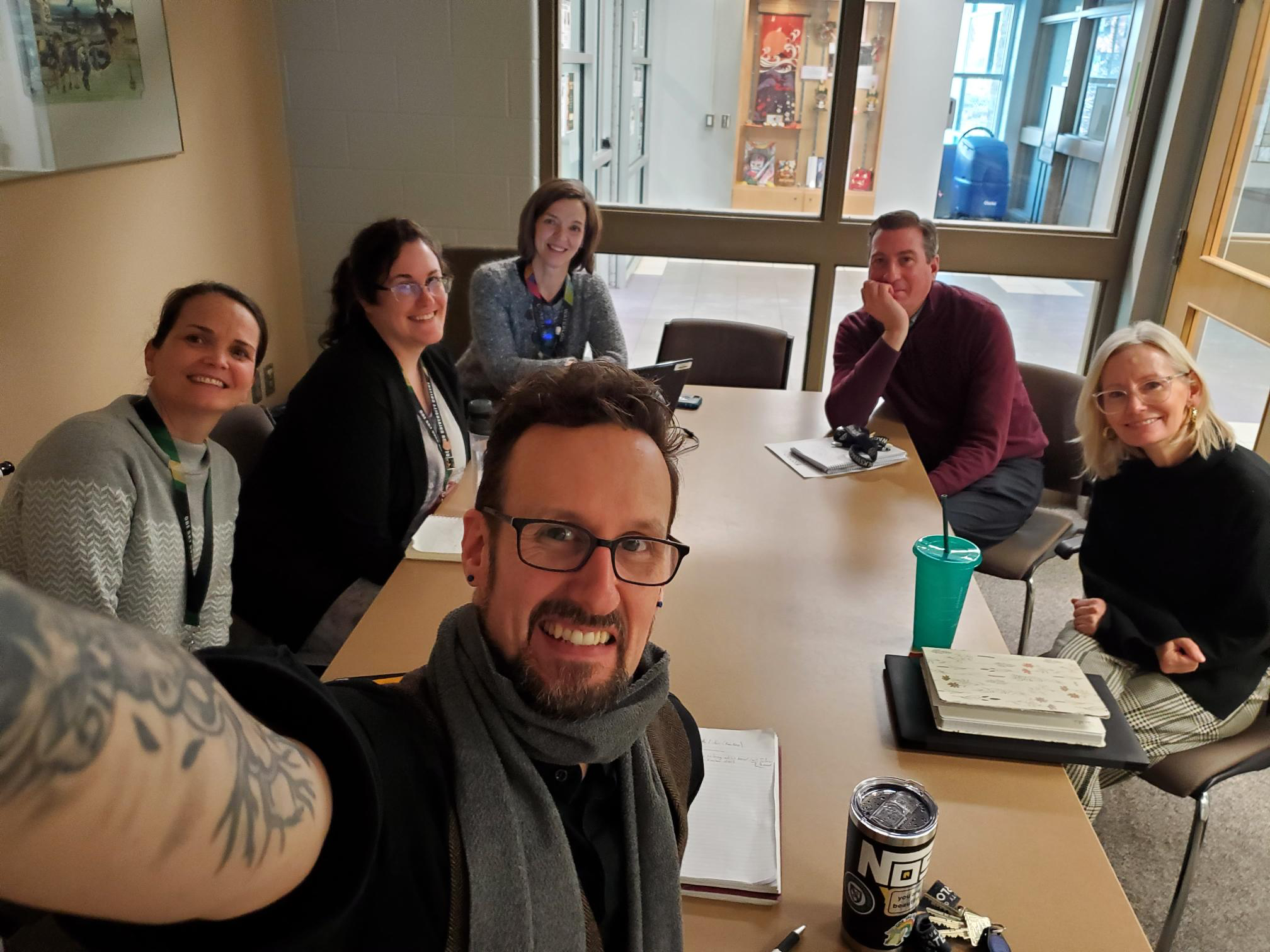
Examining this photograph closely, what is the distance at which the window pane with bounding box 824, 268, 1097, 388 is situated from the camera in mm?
4160

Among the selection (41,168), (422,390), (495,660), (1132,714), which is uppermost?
(41,168)

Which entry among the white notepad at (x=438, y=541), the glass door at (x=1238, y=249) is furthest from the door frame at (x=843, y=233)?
the white notepad at (x=438, y=541)

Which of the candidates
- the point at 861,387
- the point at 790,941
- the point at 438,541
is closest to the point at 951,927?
the point at 790,941

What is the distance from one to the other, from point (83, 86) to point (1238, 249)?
3954mm

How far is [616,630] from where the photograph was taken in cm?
89

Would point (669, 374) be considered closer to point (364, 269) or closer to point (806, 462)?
point (806, 462)

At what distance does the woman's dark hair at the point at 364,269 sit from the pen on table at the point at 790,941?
1717 millimetres

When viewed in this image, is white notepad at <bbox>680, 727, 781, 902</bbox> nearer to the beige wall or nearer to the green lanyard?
the green lanyard

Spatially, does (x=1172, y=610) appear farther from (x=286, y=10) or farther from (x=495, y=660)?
(x=286, y=10)

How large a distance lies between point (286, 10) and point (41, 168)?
168 centimetres

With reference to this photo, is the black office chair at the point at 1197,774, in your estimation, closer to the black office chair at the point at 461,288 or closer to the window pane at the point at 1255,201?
the window pane at the point at 1255,201

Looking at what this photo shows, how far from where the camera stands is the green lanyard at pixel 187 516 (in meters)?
1.66

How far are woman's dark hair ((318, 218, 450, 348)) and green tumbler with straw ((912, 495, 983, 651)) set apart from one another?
56.5 inches

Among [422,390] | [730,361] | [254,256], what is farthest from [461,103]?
[422,390]
